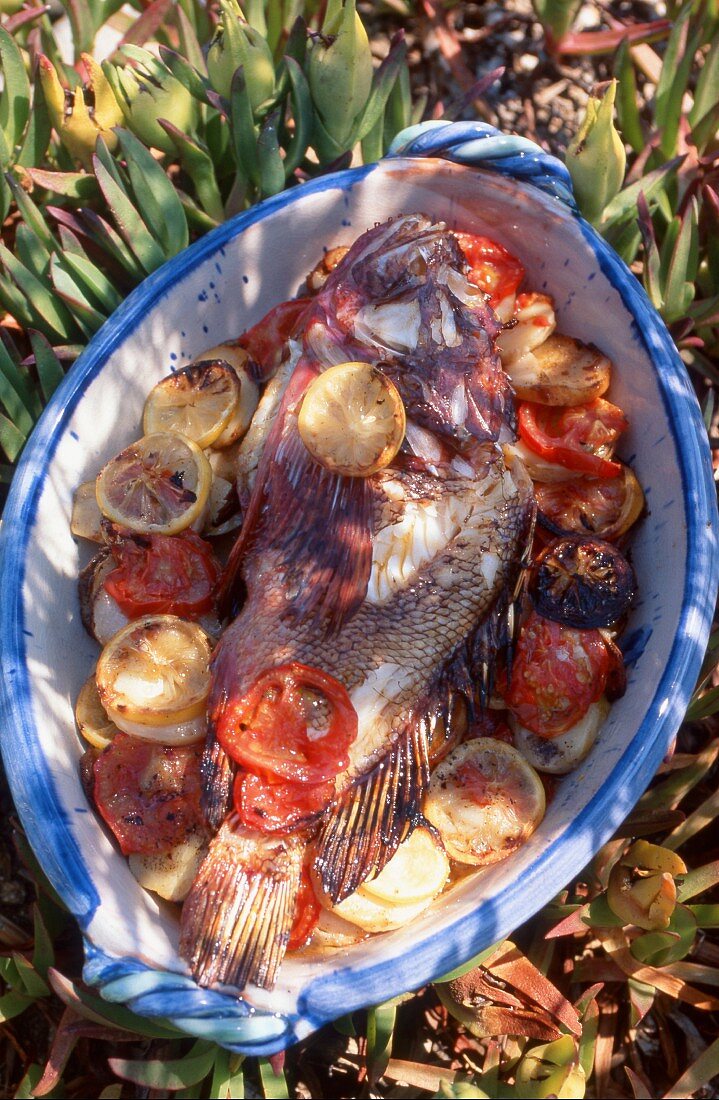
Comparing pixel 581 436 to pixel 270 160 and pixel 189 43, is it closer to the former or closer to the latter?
pixel 270 160

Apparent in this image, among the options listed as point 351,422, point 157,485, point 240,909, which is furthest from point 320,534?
point 240,909

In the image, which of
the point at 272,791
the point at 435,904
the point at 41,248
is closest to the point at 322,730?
the point at 272,791

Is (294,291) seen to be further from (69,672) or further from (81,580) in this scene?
(69,672)

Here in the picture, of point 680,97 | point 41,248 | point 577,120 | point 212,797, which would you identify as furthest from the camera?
point 577,120

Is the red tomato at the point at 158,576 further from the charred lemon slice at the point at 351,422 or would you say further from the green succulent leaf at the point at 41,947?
the green succulent leaf at the point at 41,947

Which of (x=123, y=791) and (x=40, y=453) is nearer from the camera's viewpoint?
(x=123, y=791)
